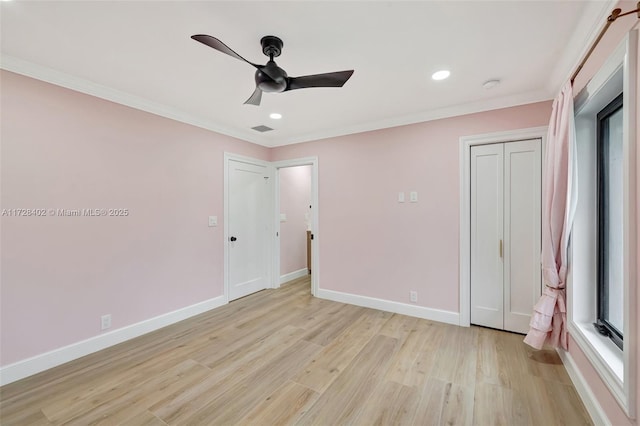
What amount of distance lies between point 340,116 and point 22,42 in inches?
111

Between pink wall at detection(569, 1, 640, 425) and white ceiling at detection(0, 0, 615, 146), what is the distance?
0.16m

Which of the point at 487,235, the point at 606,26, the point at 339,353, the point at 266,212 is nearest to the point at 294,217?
the point at 266,212

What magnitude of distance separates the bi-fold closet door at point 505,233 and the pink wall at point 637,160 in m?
0.80

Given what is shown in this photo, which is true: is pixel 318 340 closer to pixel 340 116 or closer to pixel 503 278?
pixel 503 278

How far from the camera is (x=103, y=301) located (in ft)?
8.44

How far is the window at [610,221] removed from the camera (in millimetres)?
1713

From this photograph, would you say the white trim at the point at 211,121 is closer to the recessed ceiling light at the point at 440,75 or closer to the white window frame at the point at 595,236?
the recessed ceiling light at the point at 440,75

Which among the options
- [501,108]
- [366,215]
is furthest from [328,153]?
[501,108]

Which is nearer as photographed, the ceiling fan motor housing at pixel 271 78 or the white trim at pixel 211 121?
the ceiling fan motor housing at pixel 271 78

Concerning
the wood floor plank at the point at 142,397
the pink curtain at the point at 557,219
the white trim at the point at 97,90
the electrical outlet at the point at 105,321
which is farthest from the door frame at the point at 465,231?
the electrical outlet at the point at 105,321

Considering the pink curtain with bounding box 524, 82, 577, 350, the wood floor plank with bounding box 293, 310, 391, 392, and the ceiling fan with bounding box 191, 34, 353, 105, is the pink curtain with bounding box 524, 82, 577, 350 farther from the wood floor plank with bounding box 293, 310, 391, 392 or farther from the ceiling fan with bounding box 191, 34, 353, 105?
the ceiling fan with bounding box 191, 34, 353, 105

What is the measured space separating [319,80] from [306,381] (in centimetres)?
229

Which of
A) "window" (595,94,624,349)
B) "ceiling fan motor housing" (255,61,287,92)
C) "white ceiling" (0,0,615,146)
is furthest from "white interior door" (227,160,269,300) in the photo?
"window" (595,94,624,349)

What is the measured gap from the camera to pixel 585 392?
1791 mm
